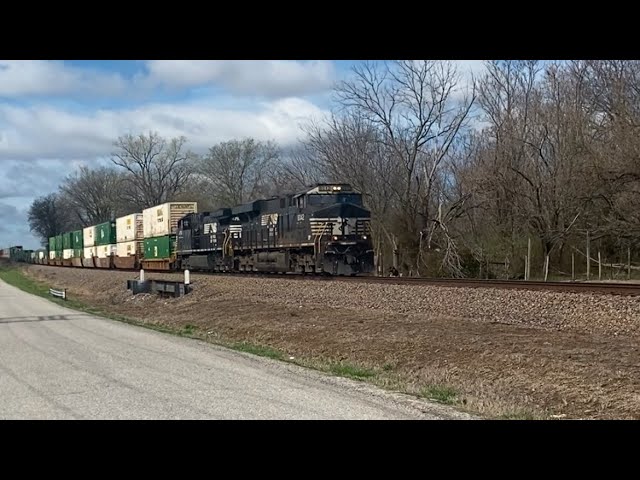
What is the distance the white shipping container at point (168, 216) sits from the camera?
45.5 meters

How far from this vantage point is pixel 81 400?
8.41 metres

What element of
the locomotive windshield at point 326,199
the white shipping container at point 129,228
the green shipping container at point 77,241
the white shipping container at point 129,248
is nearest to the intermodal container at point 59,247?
the green shipping container at point 77,241

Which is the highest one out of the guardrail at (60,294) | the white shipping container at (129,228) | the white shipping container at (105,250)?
the white shipping container at (129,228)

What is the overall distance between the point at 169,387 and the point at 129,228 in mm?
47421

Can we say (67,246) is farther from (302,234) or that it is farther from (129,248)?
(302,234)

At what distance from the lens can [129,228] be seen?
5456 centimetres

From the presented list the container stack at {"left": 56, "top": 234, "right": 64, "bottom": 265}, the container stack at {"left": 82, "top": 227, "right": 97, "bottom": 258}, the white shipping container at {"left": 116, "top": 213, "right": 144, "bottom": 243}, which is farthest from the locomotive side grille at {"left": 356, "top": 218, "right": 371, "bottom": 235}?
the container stack at {"left": 56, "top": 234, "right": 64, "bottom": 265}

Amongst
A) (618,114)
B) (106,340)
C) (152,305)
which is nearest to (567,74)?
(618,114)

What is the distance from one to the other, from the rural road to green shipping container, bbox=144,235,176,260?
29.7 m

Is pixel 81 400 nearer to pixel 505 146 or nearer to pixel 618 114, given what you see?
pixel 618 114

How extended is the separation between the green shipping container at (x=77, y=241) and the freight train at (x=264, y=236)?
17377mm

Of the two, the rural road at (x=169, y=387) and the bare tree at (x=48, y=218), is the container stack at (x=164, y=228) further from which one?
the bare tree at (x=48, y=218)

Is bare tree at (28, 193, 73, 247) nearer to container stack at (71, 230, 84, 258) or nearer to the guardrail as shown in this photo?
container stack at (71, 230, 84, 258)

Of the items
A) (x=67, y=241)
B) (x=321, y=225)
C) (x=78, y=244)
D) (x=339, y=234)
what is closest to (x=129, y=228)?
(x=78, y=244)
